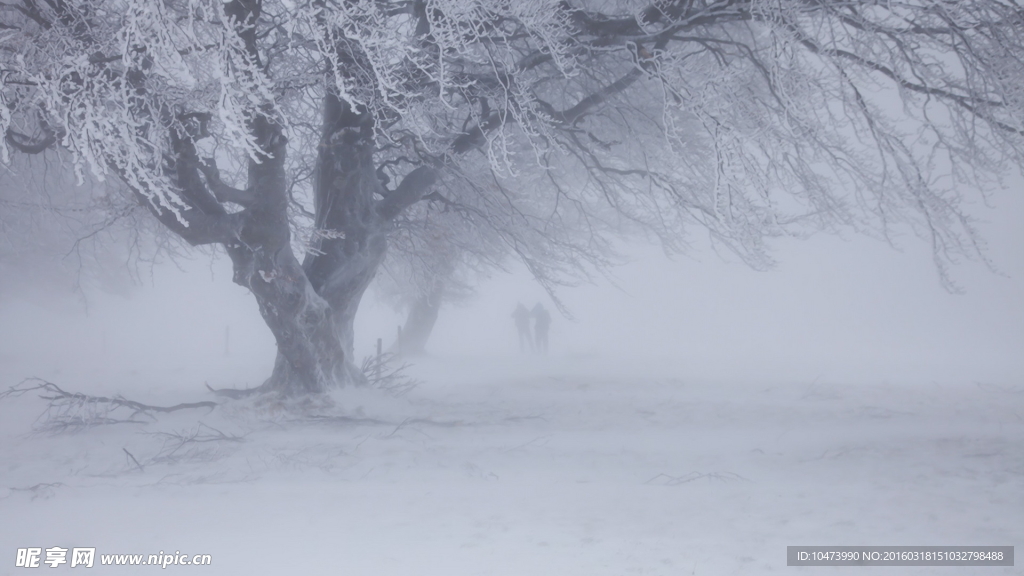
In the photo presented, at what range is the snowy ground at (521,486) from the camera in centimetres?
363

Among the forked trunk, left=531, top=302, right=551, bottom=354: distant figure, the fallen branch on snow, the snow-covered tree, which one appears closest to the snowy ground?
the fallen branch on snow

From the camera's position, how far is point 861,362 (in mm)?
17922

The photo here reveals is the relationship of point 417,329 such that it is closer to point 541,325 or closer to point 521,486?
point 541,325

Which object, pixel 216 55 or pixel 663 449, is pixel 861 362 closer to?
pixel 663 449

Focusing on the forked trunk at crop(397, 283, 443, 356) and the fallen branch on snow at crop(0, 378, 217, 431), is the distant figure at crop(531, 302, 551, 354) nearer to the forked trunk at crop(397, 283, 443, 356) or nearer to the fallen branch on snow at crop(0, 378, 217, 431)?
the forked trunk at crop(397, 283, 443, 356)

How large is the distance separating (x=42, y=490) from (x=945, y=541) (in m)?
5.58

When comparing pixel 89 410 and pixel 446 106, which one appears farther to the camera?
pixel 89 410

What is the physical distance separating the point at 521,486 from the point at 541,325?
604 inches

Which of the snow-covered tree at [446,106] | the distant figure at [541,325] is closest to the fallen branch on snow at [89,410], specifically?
the snow-covered tree at [446,106]

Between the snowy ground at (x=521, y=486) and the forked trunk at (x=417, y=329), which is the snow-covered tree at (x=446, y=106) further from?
the forked trunk at (x=417, y=329)

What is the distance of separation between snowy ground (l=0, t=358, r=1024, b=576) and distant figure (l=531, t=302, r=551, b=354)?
39.2 feet

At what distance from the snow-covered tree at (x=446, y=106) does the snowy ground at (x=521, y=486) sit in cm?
175

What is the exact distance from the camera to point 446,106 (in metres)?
5.92

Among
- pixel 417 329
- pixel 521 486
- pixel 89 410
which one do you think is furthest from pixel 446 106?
pixel 417 329
